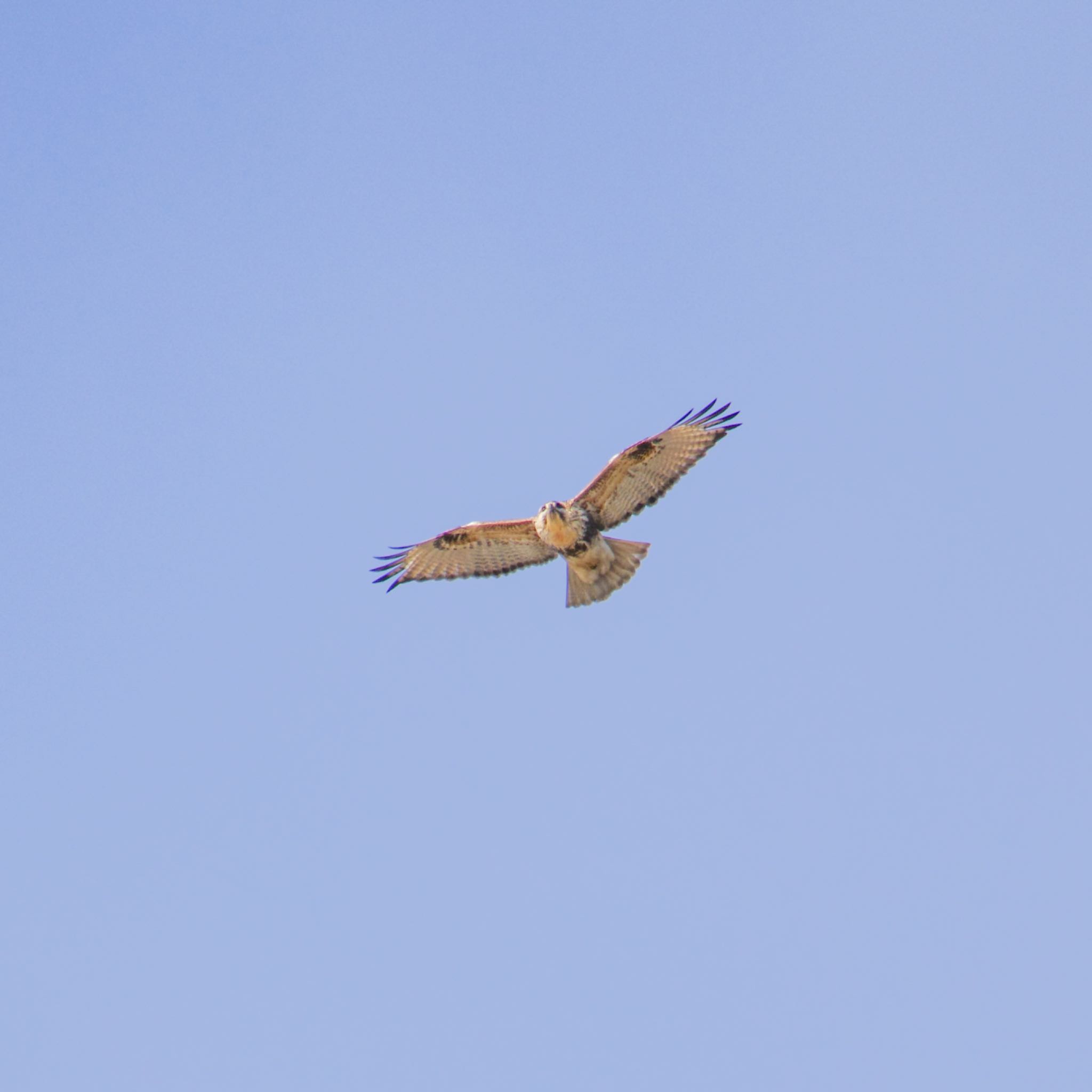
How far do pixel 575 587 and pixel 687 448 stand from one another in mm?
1758

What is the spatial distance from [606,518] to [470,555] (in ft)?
5.00

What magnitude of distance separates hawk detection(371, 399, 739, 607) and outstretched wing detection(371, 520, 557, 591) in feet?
0.05

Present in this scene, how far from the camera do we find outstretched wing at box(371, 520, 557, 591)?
65.6ft

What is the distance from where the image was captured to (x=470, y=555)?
20297mm

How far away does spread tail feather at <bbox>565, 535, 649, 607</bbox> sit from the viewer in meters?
19.7

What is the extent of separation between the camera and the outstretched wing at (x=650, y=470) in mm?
19391

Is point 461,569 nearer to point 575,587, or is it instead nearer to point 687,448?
point 575,587

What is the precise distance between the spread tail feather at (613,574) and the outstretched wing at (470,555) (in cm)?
46

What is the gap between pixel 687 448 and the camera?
64.2ft

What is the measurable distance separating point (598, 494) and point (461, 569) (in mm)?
1771

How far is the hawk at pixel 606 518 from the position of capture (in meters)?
19.4

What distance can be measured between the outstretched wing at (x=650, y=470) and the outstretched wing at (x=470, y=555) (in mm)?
702

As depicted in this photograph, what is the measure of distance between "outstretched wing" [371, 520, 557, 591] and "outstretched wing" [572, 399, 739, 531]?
702mm

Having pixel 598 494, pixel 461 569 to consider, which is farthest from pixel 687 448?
pixel 461 569
